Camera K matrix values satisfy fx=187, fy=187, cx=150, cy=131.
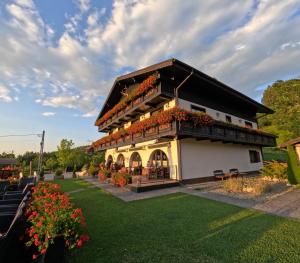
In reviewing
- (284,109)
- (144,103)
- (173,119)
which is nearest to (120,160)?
(144,103)

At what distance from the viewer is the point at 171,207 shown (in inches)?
301

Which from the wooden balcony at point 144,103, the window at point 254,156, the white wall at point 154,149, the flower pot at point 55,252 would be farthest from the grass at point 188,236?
the window at point 254,156

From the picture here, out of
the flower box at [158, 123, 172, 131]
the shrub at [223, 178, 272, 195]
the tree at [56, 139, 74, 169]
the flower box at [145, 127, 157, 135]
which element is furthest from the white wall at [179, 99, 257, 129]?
the tree at [56, 139, 74, 169]

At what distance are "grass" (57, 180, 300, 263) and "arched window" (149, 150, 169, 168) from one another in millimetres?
8198

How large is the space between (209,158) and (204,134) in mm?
3485

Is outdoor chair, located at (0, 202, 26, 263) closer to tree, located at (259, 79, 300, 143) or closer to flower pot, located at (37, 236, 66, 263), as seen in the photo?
flower pot, located at (37, 236, 66, 263)

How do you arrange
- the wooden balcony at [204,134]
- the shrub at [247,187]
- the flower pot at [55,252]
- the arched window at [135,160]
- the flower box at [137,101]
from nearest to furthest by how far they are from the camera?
the flower pot at [55,252] → the shrub at [247,187] → the wooden balcony at [204,134] → the flower box at [137,101] → the arched window at [135,160]

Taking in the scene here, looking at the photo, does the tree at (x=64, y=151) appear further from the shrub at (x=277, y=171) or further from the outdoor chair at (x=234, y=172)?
the shrub at (x=277, y=171)

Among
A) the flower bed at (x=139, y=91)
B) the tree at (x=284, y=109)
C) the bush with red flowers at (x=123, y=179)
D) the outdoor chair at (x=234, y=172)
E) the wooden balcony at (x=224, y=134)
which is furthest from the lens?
the tree at (x=284, y=109)

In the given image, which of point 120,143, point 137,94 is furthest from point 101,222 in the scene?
point 120,143

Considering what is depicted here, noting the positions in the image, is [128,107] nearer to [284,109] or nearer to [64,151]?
[64,151]

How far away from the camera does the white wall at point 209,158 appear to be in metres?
14.2

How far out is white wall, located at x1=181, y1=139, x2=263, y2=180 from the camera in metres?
14.2

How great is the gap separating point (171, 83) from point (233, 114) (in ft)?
31.4
